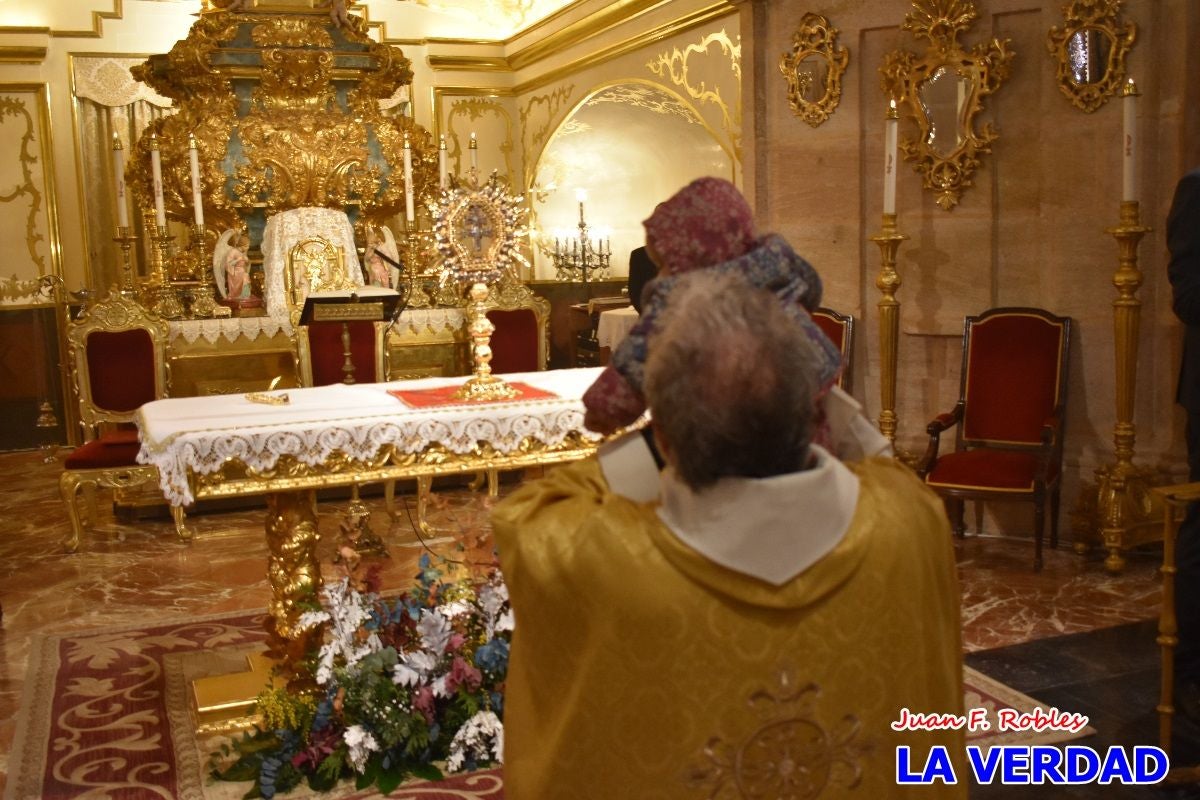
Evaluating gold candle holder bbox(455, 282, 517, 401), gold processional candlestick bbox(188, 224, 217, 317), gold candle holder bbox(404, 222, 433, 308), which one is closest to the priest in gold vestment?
gold candle holder bbox(455, 282, 517, 401)

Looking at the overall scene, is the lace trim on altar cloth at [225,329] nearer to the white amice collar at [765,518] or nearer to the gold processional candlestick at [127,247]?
the gold processional candlestick at [127,247]

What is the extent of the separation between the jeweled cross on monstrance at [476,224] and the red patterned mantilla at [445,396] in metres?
0.58

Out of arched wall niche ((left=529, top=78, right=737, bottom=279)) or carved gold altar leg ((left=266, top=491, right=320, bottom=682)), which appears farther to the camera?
arched wall niche ((left=529, top=78, right=737, bottom=279))

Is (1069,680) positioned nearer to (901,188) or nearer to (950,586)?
(950,586)

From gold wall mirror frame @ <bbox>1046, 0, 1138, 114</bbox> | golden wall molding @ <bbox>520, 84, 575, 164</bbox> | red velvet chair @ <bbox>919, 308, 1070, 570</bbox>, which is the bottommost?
red velvet chair @ <bbox>919, 308, 1070, 570</bbox>

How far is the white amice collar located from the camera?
5.17 feet

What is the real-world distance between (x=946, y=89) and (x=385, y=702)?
14.1 ft

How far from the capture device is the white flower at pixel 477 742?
3.40 meters

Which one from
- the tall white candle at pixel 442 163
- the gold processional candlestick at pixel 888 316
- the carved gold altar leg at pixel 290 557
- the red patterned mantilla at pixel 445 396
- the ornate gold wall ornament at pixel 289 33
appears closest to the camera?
the carved gold altar leg at pixel 290 557

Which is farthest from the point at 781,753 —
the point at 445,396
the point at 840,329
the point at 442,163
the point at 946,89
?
the point at 442,163

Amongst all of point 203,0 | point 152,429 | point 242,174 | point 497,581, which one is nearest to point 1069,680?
point 497,581

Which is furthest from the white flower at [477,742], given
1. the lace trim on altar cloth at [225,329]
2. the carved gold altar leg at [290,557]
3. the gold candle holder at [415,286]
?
the gold candle holder at [415,286]

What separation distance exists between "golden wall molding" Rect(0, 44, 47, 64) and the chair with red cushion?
15.4ft

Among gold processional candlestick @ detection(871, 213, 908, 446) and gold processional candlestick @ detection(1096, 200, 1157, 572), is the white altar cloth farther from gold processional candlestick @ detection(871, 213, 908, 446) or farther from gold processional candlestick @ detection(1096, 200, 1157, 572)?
gold processional candlestick @ detection(1096, 200, 1157, 572)
